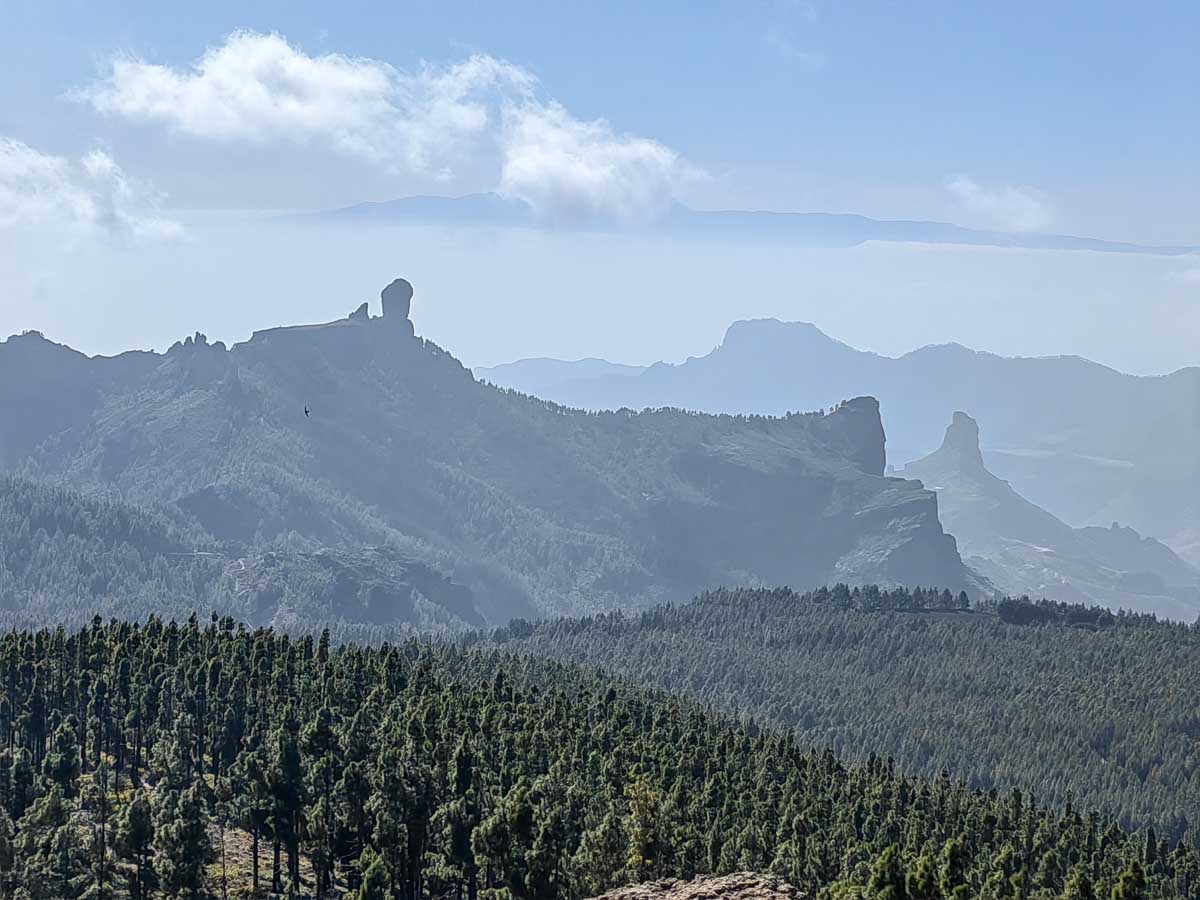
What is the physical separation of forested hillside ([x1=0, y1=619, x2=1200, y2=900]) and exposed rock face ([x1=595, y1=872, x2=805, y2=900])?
1499cm

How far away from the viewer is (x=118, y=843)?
12162 cm

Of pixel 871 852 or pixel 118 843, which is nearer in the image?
pixel 118 843

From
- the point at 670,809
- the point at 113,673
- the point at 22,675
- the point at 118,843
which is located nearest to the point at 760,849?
the point at 670,809

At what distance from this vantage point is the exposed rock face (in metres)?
94.7

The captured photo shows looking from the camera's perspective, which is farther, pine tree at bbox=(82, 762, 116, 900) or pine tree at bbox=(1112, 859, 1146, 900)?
pine tree at bbox=(1112, 859, 1146, 900)

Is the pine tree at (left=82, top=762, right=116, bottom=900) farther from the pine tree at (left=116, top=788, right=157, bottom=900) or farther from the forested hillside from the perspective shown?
the pine tree at (left=116, top=788, right=157, bottom=900)

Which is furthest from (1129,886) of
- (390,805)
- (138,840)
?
(138,840)

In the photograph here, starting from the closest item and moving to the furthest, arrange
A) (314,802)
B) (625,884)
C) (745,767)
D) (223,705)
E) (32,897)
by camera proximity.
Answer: (32,897), (625,884), (314,802), (223,705), (745,767)

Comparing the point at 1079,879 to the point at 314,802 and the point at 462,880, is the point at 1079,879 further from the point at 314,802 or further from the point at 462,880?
the point at 314,802

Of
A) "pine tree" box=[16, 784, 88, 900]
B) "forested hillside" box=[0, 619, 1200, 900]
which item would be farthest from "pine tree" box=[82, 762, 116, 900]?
"pine tree" box=[16, 784, 88, 900]

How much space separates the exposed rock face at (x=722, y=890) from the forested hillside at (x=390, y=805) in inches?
590

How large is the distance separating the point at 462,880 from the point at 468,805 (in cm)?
723

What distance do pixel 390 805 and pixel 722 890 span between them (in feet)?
148

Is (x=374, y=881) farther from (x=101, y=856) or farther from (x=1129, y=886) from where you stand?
(x=1129, y=886)
